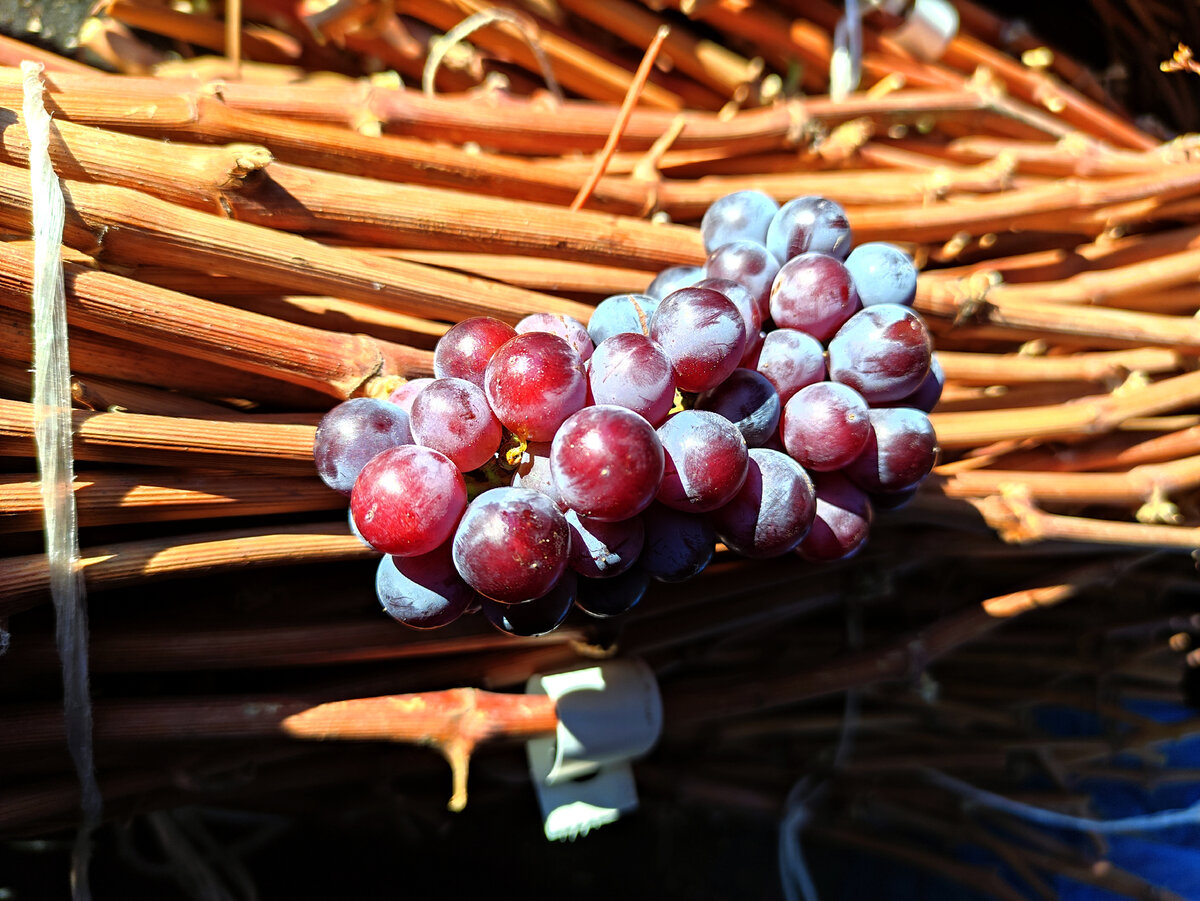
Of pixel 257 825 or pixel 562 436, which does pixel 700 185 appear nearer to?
pixel 562 436

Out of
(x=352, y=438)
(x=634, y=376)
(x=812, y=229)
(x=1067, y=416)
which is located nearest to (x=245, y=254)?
(x=352, y=438)

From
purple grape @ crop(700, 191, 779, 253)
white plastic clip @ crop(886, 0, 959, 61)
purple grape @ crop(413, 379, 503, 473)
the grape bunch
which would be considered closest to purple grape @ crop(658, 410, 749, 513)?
the grape bunch

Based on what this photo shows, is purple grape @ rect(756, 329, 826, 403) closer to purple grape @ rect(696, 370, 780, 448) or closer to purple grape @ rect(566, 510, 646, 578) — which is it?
purple grape @ rect(696, 370, 780, 448)

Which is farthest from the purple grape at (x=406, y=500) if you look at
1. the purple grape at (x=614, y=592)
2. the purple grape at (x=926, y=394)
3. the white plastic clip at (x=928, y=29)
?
the white plastic clip at (x=928, y=29)

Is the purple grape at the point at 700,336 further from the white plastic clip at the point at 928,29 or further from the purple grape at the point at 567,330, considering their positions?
the white plastic clip at the point at 928,29

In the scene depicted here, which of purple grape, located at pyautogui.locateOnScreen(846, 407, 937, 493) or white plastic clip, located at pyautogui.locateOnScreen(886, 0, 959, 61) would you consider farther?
white plastic clip, located at pyautogui.locateOnScreen(886, 0, 959, 61)
